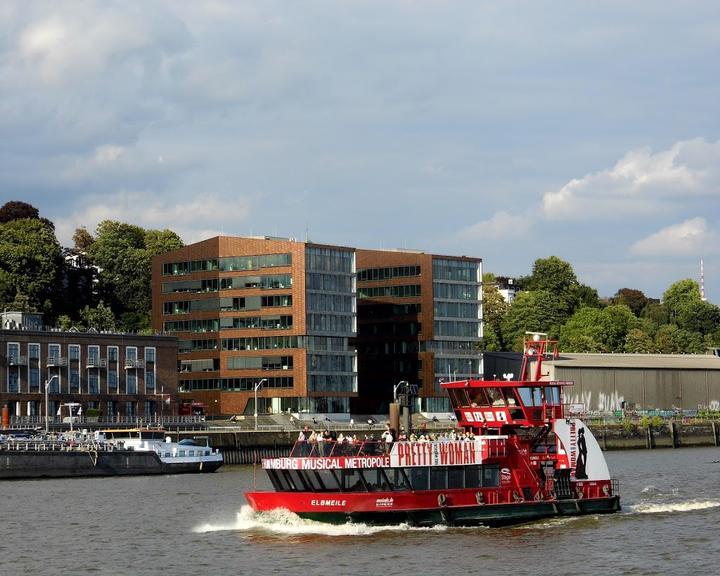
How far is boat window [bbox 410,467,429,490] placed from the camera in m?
62.4

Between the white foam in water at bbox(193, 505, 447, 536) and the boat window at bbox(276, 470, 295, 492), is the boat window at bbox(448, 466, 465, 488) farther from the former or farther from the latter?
the boat window at bbox(276, 470, 295, 492)

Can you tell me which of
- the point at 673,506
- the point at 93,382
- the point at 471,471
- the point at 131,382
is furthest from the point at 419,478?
the point at 131,382

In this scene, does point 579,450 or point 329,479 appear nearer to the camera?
point 329,479

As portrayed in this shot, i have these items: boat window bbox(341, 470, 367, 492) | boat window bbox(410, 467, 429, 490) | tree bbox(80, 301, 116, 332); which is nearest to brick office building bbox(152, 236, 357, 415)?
tree bbox(80, 301, 116, 332)

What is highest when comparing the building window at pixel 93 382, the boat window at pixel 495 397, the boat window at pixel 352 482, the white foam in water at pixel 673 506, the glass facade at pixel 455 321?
the glass facade at pixel 455 321

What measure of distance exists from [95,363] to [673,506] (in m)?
89.3

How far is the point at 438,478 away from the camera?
63250mm

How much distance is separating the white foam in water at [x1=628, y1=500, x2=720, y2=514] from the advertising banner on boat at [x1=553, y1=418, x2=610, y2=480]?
5.10m

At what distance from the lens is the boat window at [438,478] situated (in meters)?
63.0

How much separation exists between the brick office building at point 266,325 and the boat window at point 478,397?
336ft

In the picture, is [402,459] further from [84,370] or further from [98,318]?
[98,318]

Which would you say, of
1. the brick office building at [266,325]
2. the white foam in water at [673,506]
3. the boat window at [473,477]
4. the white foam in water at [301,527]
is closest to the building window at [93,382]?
the brick office building at [266,325]

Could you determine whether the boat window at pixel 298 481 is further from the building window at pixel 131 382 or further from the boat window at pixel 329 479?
the building window at pixel 131 382

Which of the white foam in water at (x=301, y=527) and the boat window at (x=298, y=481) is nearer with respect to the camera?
the white foam in water at (x=301, y=527)
